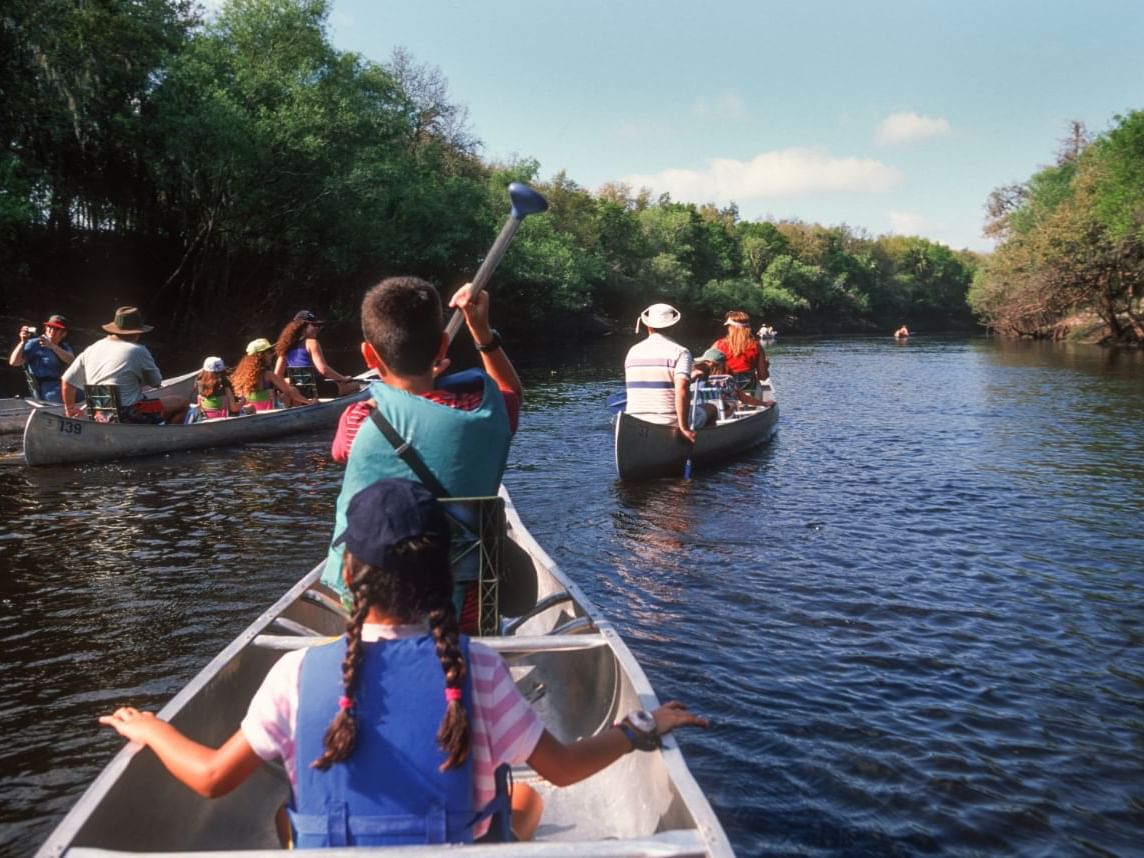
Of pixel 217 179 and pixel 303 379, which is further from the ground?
pixel 217 179

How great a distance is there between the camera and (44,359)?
1441 cm

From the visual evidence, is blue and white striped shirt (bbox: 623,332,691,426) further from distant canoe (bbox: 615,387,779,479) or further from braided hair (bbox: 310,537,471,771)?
braided hair (bbox: 310,537,471,771)

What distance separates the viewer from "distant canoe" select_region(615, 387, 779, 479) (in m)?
11.2

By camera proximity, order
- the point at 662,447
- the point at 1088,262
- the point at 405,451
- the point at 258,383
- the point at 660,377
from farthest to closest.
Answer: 1. the point at 1088,262
2. the point at 258,383
3. the point at 662,447
4. the point at 660,377
5. the point at 405,451

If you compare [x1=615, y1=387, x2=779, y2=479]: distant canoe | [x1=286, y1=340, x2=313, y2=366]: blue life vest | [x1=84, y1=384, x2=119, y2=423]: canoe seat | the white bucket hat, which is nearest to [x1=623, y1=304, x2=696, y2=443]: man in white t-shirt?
A: the white bucket hat

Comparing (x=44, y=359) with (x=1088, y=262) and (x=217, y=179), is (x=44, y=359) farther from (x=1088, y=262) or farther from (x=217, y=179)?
(x=1088, y=262)

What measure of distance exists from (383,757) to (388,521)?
56 centimetres

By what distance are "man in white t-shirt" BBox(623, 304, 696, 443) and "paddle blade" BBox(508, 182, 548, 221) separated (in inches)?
253

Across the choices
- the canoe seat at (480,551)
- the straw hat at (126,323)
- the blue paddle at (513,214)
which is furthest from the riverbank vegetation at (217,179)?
the canoe seat at (480,551)

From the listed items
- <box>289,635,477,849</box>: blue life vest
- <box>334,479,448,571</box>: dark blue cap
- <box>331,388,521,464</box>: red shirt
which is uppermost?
<box>331,388,521,464</box>: red shirt

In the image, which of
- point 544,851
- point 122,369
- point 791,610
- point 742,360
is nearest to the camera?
point 544,851

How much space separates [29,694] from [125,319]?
741 centimetres

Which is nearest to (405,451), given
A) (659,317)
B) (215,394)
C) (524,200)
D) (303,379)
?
(524,200)

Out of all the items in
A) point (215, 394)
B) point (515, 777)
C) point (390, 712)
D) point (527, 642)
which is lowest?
point (515, 777)
